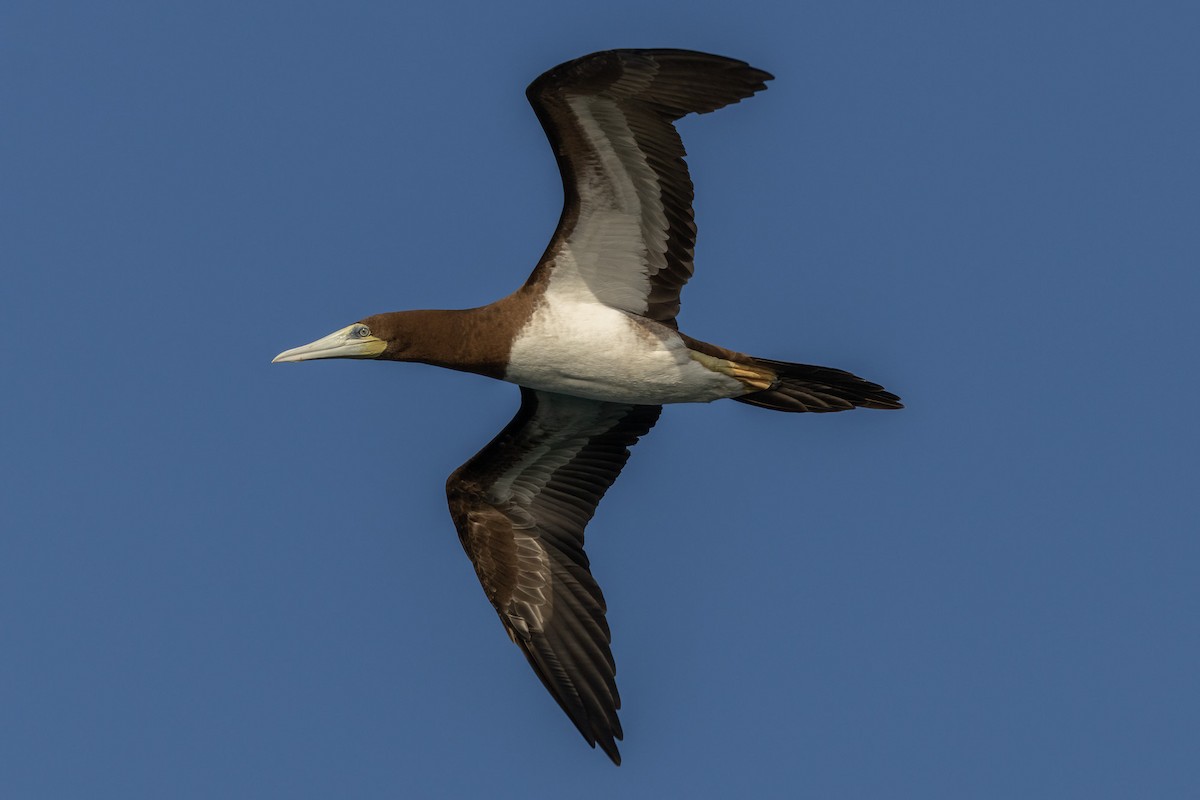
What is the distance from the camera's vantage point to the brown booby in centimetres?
1219

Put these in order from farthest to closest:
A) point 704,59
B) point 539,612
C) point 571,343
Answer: point 539,612 → point 571,343 → point 704,59

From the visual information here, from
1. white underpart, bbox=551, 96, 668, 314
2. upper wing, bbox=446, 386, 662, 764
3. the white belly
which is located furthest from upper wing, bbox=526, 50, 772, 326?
upper wing, bbox=446, 386, 662, 764

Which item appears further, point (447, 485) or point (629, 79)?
point (447, 485)

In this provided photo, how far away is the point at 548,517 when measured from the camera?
1448 centimetres

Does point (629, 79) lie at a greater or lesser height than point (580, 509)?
greater

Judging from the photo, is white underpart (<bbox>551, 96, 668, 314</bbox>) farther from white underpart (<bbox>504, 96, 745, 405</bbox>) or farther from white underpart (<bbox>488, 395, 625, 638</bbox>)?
white underpart (<bbox>488, 395, 625, 638</bbox>)

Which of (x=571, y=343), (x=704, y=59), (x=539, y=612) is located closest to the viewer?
(x=704, y=59)

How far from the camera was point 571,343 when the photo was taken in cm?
1288

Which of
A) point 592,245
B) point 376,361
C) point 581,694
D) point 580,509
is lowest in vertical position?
point 581,694

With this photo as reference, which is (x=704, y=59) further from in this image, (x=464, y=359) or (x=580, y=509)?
(x=580, y=509)

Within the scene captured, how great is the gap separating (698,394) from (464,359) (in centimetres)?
183

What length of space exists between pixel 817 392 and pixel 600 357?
5.78 feet

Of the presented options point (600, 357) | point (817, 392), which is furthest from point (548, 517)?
point (817, 392)

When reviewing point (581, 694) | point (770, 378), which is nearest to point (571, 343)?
point (770, 378)
